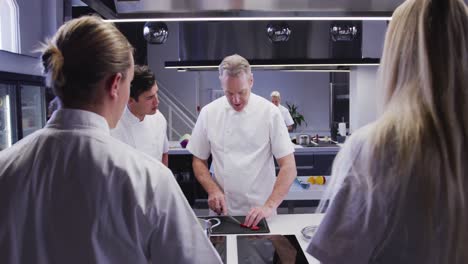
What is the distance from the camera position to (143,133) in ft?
7.27

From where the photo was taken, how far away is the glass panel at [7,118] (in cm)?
301

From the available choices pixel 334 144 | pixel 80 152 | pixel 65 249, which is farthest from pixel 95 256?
pixel 334 144

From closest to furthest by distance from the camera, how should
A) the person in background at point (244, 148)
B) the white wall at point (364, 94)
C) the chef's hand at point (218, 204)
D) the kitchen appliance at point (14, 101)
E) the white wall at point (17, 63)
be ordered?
1. the chef's hand at point (218, 204)
2. the person in background at point (244, 148)
3. the kitchen appliance at point (14, 101)
4. the white wall at point (17, 63)
5. the white wall at point (364, 94)

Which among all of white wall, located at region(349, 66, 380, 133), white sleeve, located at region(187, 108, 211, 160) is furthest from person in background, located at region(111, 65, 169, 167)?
white wall, located at region(349, 66, 380, 133)

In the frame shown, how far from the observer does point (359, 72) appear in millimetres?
5312

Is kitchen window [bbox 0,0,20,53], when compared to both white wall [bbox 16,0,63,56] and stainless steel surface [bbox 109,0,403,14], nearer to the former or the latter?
white wall [bbox 16,0,63,56]

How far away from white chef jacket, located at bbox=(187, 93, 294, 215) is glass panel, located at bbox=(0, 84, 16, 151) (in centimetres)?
178

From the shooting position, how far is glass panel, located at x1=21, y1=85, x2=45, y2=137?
349 centimetres

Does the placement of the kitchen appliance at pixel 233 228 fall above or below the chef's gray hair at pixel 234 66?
below

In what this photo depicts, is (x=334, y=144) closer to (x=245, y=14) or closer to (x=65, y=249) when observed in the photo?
(x=245, y=14)

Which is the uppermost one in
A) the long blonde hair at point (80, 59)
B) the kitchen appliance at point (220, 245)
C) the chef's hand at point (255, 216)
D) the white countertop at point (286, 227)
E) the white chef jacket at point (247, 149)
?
the long blonde hair at point (80, 59)

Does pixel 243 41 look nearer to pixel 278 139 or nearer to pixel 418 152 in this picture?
pixel 278 139

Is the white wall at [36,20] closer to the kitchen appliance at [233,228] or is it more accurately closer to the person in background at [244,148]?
the person in background at [244,148]

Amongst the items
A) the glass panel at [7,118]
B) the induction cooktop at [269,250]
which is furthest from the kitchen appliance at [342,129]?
the induction cooktop at [269,250]
